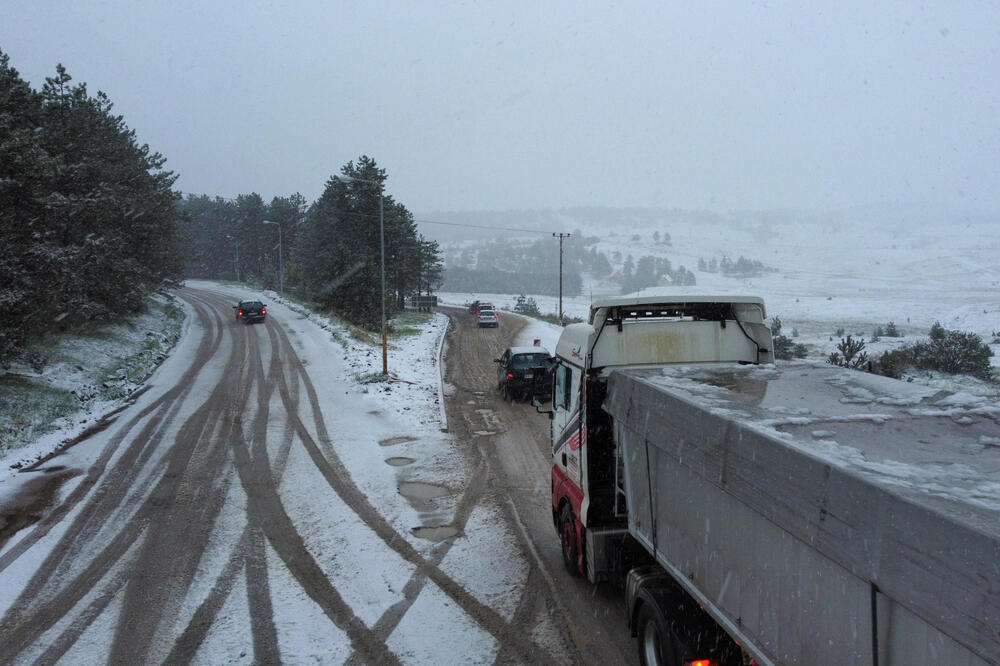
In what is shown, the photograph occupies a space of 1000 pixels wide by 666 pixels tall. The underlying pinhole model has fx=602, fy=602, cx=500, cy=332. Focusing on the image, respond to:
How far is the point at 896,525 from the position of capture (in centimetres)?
267

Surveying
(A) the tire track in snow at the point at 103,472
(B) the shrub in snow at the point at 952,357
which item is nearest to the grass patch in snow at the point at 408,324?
(A) the tire track in snow at the point at 103,472

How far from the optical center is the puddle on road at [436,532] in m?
10.2

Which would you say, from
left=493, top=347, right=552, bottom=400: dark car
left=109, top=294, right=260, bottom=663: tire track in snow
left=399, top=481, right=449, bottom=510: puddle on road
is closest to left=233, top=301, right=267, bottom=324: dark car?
left=109, top=294, right=260, bottom=663: tire track in snow

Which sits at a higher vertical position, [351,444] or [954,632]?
[954,632]

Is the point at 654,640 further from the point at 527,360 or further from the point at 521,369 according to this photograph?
the point at 527,360

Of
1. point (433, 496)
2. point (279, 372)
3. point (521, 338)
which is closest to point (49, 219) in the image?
point (279, 372)

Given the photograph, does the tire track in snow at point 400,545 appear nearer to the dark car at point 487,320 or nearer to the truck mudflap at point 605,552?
the truck mudflap at point 605,552

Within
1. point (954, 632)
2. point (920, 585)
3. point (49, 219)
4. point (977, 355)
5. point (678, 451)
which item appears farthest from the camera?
point (977, 355)

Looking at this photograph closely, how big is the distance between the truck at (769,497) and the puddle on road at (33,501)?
393 inches

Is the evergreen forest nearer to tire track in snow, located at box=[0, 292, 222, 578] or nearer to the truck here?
tire track in snow, located at box=[0, 292, 222, 578]

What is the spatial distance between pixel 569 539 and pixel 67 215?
2076cm

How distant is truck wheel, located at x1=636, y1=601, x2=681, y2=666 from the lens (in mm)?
5107

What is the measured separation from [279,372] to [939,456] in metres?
25.6

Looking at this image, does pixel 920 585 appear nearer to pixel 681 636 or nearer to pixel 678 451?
pixel 678 451
